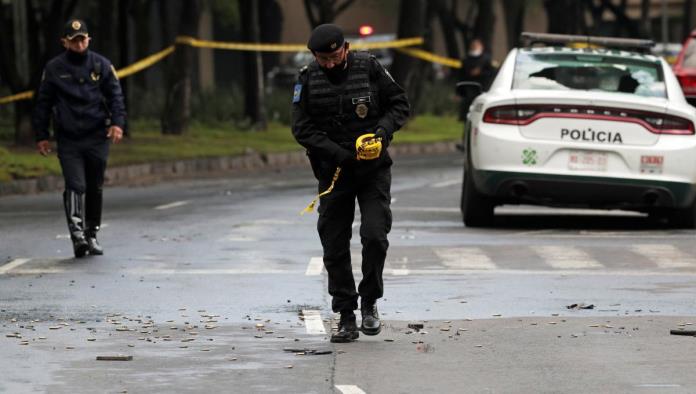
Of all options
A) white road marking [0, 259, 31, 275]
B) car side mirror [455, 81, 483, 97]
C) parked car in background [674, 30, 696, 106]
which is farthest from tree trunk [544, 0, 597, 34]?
white road marking [0, 259, 31, 275]

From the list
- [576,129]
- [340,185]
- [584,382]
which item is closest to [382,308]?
[340,185]

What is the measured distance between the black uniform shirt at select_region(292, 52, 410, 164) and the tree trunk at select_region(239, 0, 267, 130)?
81.4 ft

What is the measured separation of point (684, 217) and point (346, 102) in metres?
7.23

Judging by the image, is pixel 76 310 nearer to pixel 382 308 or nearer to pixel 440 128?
pixel 382 308

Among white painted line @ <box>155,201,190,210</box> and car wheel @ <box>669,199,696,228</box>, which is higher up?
car wheel @ <box>669,199,696,228</box>

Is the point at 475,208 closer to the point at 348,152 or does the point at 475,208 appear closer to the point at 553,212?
the point at 553,212

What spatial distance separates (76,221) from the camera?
1484 cm

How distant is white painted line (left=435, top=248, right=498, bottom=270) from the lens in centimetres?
1367

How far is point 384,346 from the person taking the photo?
975 centimetres

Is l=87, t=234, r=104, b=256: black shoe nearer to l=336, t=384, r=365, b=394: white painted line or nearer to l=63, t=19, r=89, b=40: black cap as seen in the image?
l=63, t=19, r=89, b=40: black cap

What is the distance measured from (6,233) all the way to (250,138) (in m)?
16.8

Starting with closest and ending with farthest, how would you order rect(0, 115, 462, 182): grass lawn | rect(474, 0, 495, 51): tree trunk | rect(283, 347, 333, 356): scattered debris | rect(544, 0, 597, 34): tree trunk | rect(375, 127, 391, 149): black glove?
rect(283, 347, 333, 356): scattered debris → rect(375, 127, 391, 149): black glove → rect(0, 115, 462, 182): grass lawn → rect(544, 0, 597, 34): tree trunk → rect(474, 0, 495, 51): tree trunk

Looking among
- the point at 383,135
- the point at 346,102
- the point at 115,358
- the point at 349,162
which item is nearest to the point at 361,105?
the point at 346,102

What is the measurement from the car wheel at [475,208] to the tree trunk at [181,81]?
15862 millimetres
